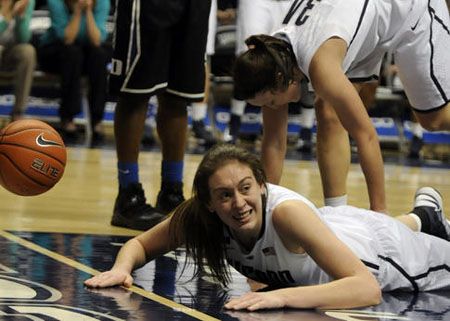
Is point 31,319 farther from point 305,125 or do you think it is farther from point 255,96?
point 305,125

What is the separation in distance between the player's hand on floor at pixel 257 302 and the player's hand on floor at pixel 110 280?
451 mm

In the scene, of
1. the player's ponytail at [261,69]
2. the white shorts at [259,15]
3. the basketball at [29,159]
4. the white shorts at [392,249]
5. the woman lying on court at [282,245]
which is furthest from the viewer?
the white shorts at [259,15]

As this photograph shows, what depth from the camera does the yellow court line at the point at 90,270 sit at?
382 cm

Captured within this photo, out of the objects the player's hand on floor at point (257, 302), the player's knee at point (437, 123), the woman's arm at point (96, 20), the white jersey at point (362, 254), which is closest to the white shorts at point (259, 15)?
the woman's arm at point (96, 20)

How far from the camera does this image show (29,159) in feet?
17.3

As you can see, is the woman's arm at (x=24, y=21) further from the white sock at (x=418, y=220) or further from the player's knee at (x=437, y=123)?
the white sock at (x=418, y=220)


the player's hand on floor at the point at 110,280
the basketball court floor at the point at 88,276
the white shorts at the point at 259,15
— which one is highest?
the white shorts at the point at 259,15

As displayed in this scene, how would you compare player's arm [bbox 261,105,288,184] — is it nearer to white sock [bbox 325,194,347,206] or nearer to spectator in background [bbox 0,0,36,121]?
white sock [bbox 325,194,347,206]

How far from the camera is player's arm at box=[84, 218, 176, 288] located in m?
4.19

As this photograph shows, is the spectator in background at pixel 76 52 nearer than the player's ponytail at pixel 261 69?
No

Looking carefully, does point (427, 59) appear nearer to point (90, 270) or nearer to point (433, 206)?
point (433, 206)

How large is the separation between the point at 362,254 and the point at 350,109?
76cm

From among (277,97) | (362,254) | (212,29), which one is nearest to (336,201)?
(277,97)

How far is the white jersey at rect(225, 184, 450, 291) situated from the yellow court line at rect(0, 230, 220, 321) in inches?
12.1
